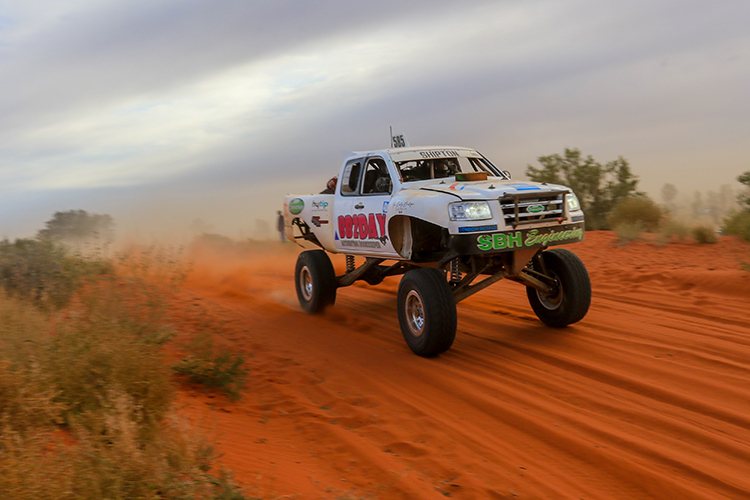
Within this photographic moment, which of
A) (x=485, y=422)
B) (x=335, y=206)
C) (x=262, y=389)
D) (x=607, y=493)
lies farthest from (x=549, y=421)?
(x=335, y=206)

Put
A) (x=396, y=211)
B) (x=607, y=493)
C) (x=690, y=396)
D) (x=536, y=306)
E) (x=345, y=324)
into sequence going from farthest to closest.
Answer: (x=345, y=324) < (x=536, y=306) < (x=396, y=211) < (x=690, y=396) < (x=607, y=493)

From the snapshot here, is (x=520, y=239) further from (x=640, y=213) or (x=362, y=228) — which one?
(x=640, y=213)

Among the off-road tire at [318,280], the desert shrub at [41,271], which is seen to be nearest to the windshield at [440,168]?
the off-road tire at [318,280]

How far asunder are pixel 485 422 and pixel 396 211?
2.94 metres

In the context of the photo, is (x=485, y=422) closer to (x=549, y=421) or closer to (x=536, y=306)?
(x=549, y=421)

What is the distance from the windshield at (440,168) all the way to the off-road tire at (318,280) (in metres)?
2.29

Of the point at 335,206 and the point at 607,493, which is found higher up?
the point at 335,206

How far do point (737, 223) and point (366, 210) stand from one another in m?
11.1

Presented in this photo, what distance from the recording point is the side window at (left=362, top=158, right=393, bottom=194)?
8.09 meters

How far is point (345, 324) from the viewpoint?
29.2ft

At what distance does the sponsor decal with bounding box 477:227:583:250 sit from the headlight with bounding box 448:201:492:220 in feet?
0.73

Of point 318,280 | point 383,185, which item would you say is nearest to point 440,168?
point 383,185

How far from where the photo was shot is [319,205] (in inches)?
373

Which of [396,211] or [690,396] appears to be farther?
[396,211]
